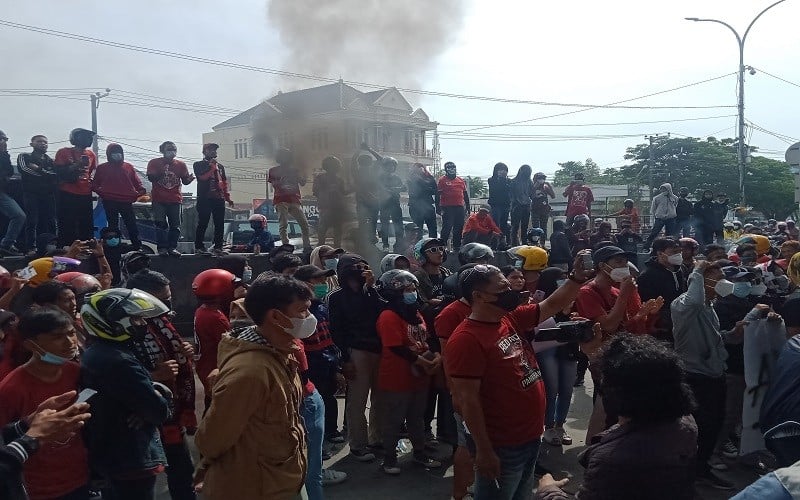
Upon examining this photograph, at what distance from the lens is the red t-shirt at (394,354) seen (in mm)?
5434

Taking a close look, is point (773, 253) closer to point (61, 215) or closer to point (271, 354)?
point (271, 354)

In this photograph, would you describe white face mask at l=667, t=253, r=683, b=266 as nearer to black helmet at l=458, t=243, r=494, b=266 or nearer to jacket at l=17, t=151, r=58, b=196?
black helmet at l=458, t=243, r=494, b=266

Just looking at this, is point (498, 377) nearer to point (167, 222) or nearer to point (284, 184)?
point (167, 222)

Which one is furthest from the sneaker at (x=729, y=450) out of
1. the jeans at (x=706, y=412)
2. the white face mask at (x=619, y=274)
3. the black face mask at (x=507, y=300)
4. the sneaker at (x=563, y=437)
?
the black face mask at (x=507, y=300)

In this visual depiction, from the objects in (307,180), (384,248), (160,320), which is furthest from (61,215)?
(160,320)

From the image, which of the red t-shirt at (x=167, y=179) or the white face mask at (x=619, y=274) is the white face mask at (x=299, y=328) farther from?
the red t-shirt at (x=167, y=179)

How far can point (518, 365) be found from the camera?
347cm

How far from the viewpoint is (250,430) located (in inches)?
111

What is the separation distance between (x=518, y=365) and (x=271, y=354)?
4.21 ft

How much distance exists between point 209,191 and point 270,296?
25.0 feet

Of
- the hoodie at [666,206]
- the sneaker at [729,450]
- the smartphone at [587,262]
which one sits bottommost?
the sneaker at [729,450]

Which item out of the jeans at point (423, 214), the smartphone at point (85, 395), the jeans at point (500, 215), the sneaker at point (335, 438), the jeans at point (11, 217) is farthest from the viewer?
the jeans at point (500, 215)

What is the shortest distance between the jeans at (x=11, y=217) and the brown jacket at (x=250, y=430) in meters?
7.57

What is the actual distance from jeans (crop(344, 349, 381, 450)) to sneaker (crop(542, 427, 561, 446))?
5.11 ft
